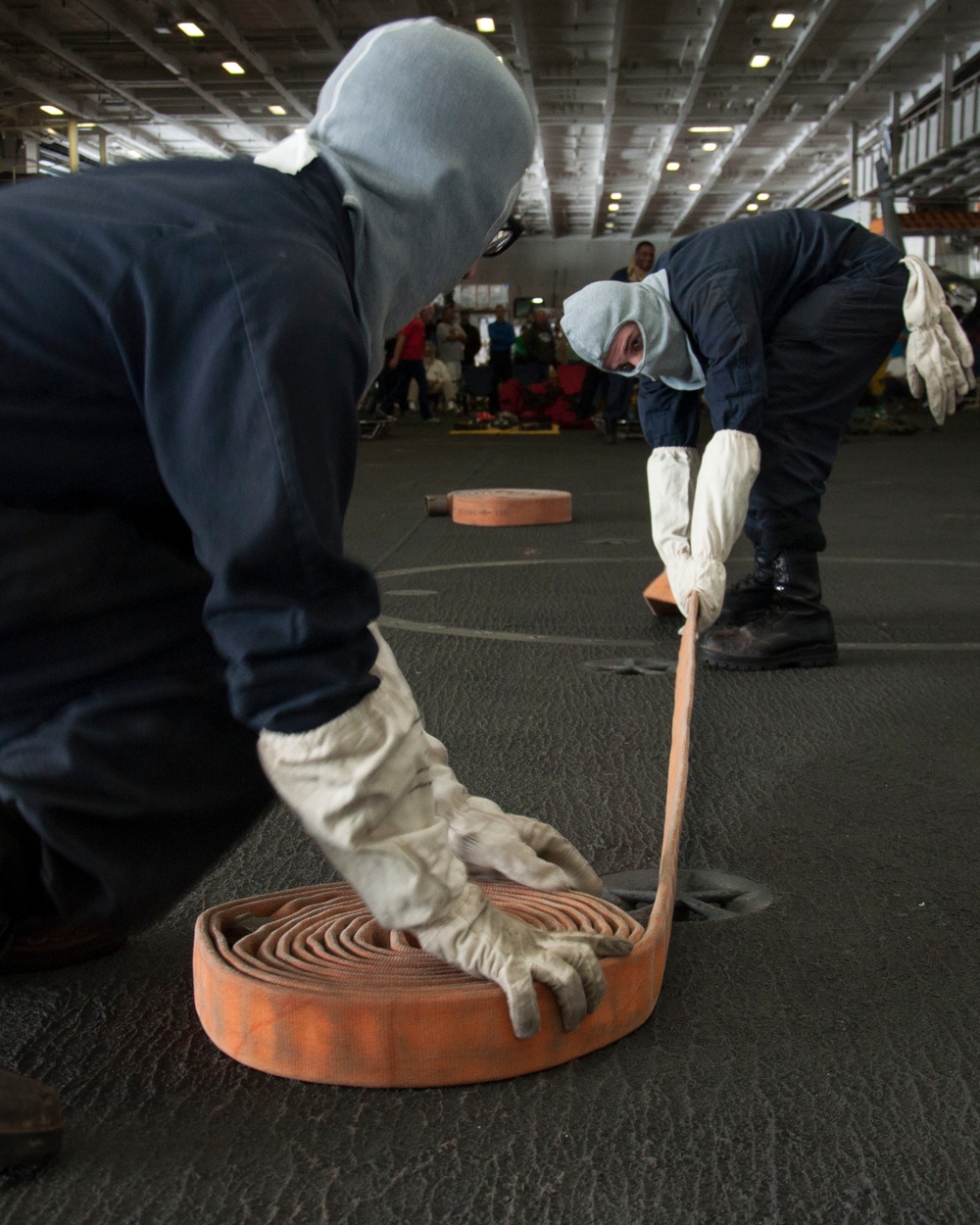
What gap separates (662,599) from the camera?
169 inches

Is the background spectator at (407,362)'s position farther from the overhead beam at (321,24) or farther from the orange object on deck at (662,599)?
the orange object on deck at (662,599)

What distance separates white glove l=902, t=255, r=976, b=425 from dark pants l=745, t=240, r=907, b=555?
53 millimetres

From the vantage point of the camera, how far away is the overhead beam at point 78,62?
16734mm

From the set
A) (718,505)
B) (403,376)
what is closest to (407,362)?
(403,376)

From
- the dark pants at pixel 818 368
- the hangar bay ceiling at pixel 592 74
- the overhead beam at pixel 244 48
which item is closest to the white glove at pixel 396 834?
the dark pants at pixel 818 368

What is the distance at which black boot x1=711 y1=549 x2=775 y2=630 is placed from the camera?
4.04 m

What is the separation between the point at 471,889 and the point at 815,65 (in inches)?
813

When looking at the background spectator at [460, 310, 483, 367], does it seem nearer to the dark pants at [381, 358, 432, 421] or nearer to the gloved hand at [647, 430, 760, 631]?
the dark pants at [381, 358, 432, 421]

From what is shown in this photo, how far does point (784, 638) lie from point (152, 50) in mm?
17438

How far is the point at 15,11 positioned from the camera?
656 inches

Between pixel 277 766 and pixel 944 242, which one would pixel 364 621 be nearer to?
pixel 277 766

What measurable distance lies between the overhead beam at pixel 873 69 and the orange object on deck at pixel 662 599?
14.0m

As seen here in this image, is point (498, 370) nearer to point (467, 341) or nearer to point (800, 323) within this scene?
point (467, 341)

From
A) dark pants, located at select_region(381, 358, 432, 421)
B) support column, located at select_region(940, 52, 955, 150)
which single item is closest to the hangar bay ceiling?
support column, located at select_region(940, 52, 955, 150)
